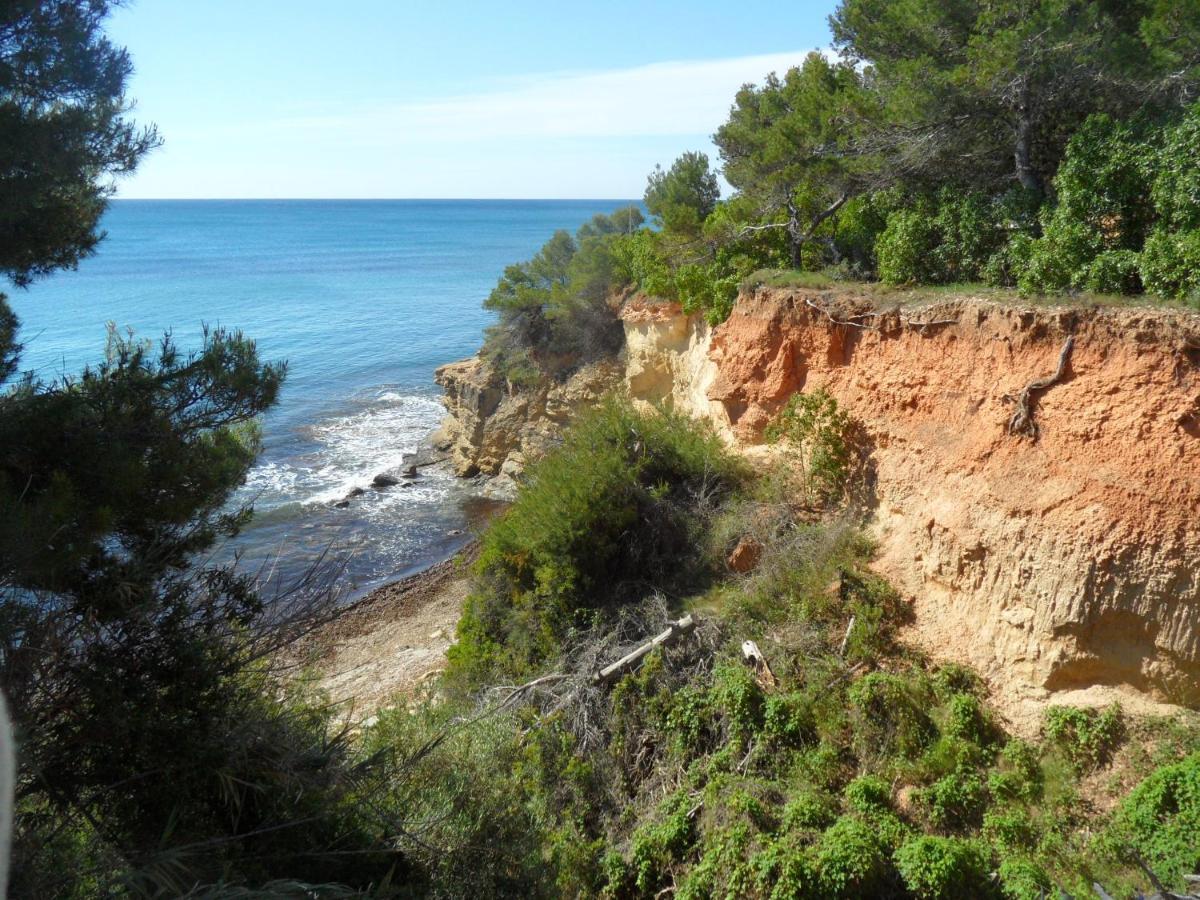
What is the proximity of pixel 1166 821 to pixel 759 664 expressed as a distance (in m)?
4.71

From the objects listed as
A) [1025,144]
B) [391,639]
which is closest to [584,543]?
[391,639]

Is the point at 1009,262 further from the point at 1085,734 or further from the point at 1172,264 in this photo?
the point at 1085,734

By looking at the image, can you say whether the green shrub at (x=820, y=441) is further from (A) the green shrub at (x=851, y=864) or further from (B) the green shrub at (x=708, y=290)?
(A) the green shrub at (x=851, y=864)

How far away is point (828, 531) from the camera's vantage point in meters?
12.9

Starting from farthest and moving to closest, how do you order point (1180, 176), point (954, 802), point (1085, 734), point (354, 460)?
point (354, 460) < point (1180, 176) < point (1085, 734) < point (954, 802)

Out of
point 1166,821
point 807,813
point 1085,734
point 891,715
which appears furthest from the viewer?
point 891,715

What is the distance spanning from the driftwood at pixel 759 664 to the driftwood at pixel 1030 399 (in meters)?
4.47

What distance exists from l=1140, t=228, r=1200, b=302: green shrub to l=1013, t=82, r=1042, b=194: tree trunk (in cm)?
291

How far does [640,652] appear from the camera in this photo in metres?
11.8

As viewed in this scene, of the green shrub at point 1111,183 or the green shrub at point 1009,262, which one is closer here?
the green shrub at point 1111,183

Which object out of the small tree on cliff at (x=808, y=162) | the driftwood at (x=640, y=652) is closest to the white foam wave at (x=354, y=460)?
the driftwood at (x=640, y=652)

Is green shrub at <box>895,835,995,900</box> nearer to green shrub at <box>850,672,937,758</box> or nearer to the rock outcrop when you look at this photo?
green shrub at <box>850,672,937,758</box>

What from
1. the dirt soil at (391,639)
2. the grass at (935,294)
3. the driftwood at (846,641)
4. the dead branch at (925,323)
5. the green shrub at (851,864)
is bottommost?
the dirt soil at (391,639)

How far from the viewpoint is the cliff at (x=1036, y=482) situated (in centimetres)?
947
